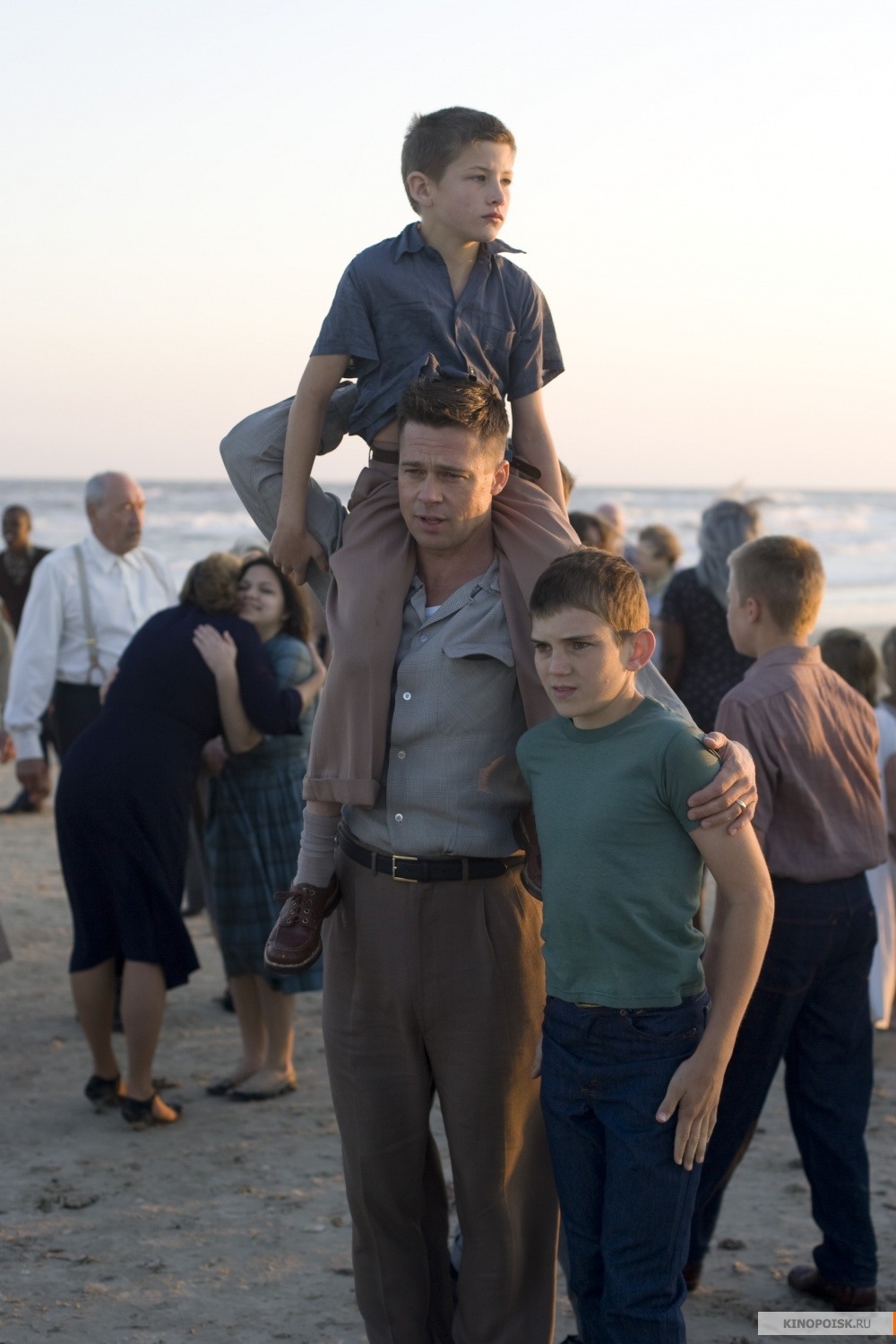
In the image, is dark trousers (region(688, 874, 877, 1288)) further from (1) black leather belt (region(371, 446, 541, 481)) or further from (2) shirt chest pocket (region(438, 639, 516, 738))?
(1) black leather belt (region(371, 446, 541, 481))

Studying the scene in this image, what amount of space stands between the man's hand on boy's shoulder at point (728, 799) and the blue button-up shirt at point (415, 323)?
98cm

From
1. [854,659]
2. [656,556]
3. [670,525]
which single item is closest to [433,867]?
[854,659]

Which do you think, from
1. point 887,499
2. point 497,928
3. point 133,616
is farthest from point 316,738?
point 887,499

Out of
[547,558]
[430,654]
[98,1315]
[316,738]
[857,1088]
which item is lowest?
[98,1315]

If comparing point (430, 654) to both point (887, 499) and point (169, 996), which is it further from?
point (887, 499)

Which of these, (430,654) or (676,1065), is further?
(430,654)

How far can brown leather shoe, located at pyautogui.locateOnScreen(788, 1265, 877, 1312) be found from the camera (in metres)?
3.63

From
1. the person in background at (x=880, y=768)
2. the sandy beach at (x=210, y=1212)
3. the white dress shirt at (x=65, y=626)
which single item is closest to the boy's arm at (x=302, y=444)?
the sandy beach at (x=210, y=1212)

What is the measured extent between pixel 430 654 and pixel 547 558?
0.31 metres

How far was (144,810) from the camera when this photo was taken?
4988 mm

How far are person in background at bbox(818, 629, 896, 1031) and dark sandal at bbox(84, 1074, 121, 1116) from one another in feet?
9.04

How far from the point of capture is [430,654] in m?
2.86

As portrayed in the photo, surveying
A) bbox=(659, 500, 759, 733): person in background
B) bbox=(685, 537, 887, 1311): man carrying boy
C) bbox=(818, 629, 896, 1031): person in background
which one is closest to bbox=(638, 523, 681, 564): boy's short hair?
bbox=(659, 500, 759, 733): person in background

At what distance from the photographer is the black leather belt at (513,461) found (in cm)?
303
